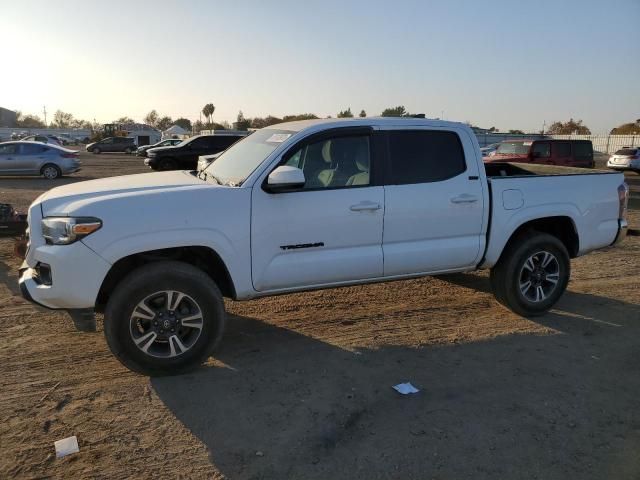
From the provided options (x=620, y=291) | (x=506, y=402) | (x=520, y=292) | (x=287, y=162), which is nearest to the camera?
(x=506, y=402)

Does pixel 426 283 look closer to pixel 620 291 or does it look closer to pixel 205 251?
pixel 620 291

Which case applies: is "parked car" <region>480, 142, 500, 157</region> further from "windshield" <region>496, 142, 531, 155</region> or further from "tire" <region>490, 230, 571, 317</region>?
"tire" <region>490, 230, 571, 317</region>

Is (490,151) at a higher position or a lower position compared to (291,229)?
higher

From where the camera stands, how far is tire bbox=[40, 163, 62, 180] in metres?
19.9

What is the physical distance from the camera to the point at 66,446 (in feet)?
10.3

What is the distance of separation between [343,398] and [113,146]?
51839 millimetres

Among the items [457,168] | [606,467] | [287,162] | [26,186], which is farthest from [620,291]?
[26,186]

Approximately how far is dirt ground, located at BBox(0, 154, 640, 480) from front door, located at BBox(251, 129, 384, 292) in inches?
28.2

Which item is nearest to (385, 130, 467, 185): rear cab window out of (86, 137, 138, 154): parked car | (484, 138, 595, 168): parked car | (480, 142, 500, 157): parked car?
(484, 138, 595, 168): parked car

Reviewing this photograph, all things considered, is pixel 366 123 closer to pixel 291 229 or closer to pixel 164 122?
→ pixel 291 229

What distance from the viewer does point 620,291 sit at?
642 cm

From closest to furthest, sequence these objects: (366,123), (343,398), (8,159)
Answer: (343,398), (366,123), (8,159)

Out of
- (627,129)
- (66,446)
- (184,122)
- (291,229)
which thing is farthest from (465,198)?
(184,122)

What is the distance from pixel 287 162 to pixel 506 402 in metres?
2.47
